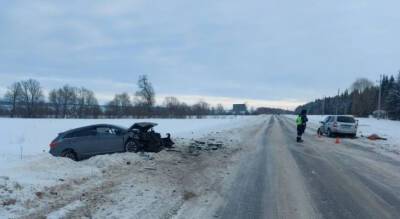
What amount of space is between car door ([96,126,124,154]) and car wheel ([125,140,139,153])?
0.24 metres

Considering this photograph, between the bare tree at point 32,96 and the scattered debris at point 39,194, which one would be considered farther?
the bare tree at point 32,96

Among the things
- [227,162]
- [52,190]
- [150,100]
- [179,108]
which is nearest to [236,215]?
[52,190]

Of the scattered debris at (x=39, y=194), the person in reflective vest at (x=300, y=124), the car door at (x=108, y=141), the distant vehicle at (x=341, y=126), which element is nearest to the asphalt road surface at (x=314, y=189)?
the scattered debris at (x=39, y=194)

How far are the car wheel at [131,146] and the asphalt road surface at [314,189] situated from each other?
14.5 feet

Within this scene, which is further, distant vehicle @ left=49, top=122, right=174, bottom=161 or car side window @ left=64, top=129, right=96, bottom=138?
car side window @ left=64, top=129, right=96, bottom=138

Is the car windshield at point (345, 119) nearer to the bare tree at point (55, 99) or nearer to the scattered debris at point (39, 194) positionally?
the scattered debris at point (39, 194)

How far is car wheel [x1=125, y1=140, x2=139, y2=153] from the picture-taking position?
17.3 metres

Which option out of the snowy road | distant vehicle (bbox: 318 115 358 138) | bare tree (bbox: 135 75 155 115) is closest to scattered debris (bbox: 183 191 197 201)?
the snowy road

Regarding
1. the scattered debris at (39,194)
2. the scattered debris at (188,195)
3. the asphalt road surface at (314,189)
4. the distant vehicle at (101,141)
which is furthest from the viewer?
the distant vehicle at (101,141)

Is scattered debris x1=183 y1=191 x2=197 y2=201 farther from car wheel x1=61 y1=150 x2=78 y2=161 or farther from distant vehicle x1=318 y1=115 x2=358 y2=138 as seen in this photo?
distant vehicle x1=318 y1=115 x2=358 y2=138

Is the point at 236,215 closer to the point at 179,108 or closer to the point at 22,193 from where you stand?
the point at 22,193

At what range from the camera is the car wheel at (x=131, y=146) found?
56.7ft

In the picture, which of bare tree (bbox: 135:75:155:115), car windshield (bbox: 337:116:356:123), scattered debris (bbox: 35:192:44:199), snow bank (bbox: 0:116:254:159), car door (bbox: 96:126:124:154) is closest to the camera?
scattered debris (bbox: 35:192:44:199)

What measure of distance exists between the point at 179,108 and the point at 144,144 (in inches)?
4901
